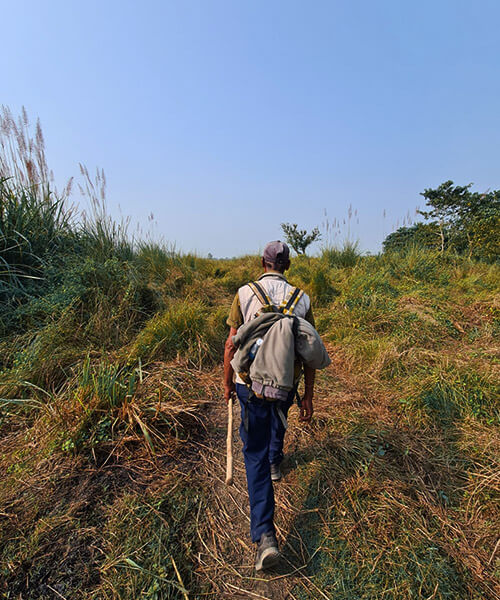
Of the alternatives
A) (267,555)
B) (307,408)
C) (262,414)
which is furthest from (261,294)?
(267,555)

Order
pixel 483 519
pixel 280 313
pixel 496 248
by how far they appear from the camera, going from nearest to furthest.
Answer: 1. pixel 280 313
2. pixel 483 519
3. pixel 496 248

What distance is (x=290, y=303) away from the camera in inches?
61.6

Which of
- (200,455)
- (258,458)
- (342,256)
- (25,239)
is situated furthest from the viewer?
(342,256)

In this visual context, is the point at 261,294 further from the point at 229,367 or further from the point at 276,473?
the point at 276,473

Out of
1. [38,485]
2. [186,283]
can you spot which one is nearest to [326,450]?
[38,485]

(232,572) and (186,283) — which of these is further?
(186,283)

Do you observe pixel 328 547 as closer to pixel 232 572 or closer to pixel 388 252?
pixel 232 572

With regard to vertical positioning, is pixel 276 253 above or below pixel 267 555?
above

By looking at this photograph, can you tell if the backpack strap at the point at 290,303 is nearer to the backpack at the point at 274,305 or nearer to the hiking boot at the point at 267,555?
the backpack at the point at 274,305

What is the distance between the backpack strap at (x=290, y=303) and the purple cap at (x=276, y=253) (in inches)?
9.5

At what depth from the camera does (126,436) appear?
2039 mm

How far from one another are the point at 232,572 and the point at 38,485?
4.65ft

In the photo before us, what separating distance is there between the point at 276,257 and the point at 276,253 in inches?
1.1

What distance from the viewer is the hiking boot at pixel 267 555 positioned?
132 cm
